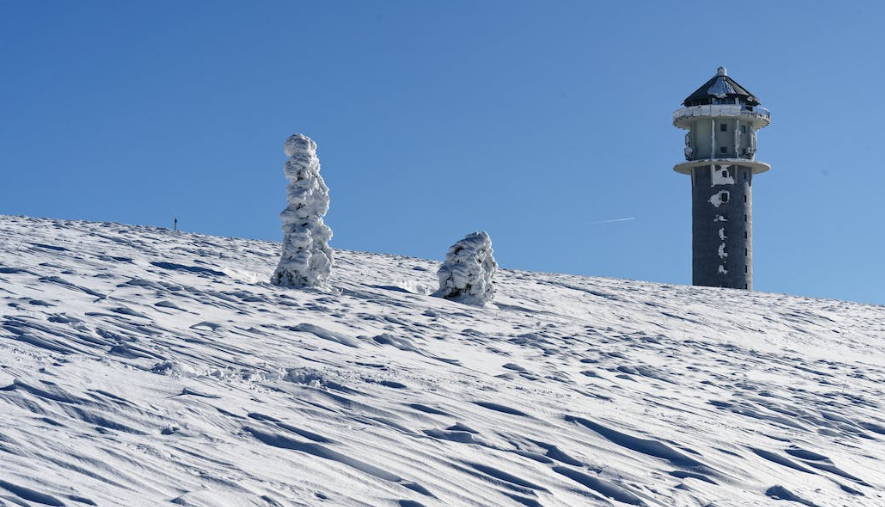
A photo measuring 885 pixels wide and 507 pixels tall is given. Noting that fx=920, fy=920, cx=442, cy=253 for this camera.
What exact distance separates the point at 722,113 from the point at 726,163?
2.56 meters

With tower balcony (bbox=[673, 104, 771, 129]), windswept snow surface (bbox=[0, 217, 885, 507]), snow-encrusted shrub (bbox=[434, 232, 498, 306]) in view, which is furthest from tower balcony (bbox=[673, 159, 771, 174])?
windswept snow surface (bbox=[0, 217, 885, 507])

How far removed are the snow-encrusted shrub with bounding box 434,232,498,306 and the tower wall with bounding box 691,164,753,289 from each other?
29.2 m

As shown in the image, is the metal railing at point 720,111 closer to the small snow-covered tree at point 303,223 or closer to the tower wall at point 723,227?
the tower wall at point 723,227

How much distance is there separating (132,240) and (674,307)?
1383 cm

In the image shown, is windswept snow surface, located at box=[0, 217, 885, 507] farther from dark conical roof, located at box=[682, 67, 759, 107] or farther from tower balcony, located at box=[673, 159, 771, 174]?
dark conical roof, located at box=[682, 67, 759, 107]

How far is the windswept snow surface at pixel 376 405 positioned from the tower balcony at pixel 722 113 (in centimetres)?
3113

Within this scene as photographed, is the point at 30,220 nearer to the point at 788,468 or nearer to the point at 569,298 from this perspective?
the point at 569,298

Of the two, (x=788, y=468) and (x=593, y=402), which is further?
(x=593, y=402)

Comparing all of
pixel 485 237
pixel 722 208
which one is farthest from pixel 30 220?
pixel 722 208

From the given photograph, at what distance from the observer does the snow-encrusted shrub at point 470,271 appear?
61.5ft

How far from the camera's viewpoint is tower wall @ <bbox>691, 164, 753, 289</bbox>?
4584 centimetres

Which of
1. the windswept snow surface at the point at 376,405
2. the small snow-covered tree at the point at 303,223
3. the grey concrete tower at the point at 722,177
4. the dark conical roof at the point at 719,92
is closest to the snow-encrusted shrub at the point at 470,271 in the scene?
the windswept snow surface at the point at 376,405

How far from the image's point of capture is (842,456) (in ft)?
29.8

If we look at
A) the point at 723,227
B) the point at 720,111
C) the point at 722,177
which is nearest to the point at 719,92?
the point at 720,111
